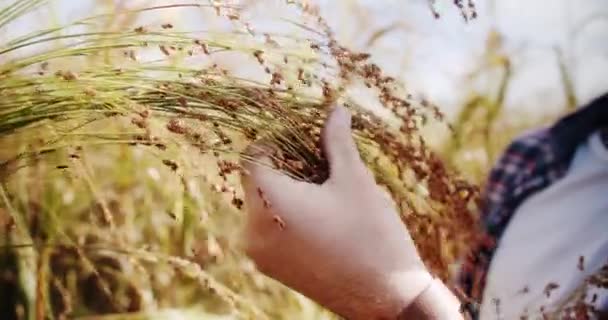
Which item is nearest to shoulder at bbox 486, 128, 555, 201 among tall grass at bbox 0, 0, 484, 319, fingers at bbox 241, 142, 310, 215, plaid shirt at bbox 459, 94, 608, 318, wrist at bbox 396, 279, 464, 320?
plaid shirt at bbox 459, 94, 608, 318

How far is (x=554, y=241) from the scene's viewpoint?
1.43m

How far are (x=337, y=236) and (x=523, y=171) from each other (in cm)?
49

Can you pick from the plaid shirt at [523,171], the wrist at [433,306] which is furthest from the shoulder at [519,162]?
the wrist at [433,306]

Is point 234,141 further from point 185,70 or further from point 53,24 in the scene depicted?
point 53,24

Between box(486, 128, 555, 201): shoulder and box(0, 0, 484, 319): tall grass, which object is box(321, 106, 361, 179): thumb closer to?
box(0, 0, 484, 319): tall grass

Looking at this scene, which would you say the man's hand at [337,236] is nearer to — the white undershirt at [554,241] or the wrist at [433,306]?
the wrist at [433,306]

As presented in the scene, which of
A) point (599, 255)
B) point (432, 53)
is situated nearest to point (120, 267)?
point (432, 53)

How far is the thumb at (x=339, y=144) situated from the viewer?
42.8 inches

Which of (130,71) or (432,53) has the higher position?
(432,53)

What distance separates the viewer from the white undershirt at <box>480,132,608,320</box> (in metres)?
1.39

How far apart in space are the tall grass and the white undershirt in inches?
3.7

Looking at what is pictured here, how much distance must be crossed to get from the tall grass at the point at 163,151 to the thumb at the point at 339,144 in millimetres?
21

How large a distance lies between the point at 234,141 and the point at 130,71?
0.39 feet

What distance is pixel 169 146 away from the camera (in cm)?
102
